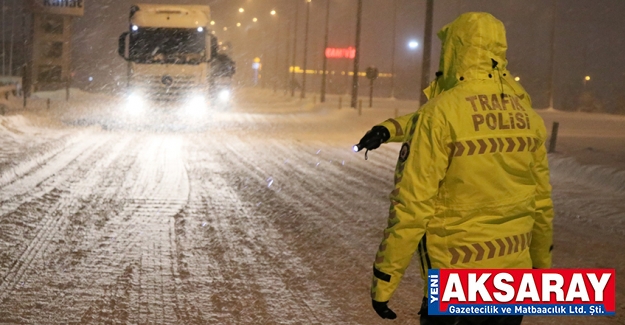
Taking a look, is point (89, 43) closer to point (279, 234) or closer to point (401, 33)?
point (401, 33)

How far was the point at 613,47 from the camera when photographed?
110 m

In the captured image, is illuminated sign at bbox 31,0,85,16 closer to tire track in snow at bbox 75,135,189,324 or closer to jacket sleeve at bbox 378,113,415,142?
tire track in snow at bbox 75,135,189,324

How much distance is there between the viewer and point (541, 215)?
11.2 ft

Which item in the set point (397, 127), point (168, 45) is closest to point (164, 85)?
point (168, 45)

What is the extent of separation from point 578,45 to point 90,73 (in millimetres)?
65168

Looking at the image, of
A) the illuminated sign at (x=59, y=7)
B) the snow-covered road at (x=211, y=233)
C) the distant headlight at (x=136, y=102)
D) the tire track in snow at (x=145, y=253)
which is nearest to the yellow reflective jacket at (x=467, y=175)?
the snow-covered road at (x=211, y=233)

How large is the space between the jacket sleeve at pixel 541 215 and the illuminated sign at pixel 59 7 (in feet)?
169

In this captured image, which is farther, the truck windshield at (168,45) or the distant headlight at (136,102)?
the distant headlight at (136,102)

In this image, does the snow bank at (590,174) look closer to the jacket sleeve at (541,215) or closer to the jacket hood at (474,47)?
the jacket sleeve at (541,215)

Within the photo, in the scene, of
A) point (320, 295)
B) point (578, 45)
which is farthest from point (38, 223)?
point (578, 45)

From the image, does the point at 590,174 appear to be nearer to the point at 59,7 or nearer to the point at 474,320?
the point at 474,320

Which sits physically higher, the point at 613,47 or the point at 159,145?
the point at 613,47

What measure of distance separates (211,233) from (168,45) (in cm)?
1762

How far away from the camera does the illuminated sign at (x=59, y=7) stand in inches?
2015
